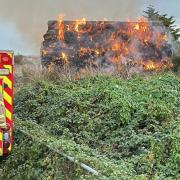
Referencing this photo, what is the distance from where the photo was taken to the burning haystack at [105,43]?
18.8 metres

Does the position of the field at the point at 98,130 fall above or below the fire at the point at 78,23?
below

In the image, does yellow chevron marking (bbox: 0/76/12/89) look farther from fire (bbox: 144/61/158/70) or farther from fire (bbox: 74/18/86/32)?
fire (bbox: 74/18/86/32)

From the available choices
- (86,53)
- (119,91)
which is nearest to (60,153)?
(119,91)

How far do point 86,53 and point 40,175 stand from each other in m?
11.6

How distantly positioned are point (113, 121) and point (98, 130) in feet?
1.26

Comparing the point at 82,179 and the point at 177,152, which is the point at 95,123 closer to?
the point at 177,152

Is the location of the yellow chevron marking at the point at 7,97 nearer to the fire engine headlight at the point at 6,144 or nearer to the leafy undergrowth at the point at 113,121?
the fire engine headlight at the point at 6,144

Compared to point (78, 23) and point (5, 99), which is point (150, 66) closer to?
point (78, 23)

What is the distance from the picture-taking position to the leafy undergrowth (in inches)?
314

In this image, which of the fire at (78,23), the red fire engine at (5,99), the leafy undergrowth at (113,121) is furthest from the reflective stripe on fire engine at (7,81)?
the fire at (78,23)

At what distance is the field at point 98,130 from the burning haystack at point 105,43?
4921mm

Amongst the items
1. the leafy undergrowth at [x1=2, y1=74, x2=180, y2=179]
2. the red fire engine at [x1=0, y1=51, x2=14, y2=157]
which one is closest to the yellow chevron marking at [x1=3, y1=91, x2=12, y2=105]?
the red fire engine at [x1=0, y1=51, x2=14, y2=157]

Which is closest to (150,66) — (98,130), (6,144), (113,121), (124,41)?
(124,41)

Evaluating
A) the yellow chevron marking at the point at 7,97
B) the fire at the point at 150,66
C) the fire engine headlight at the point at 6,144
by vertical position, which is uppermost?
the fire at the point at 150,66
